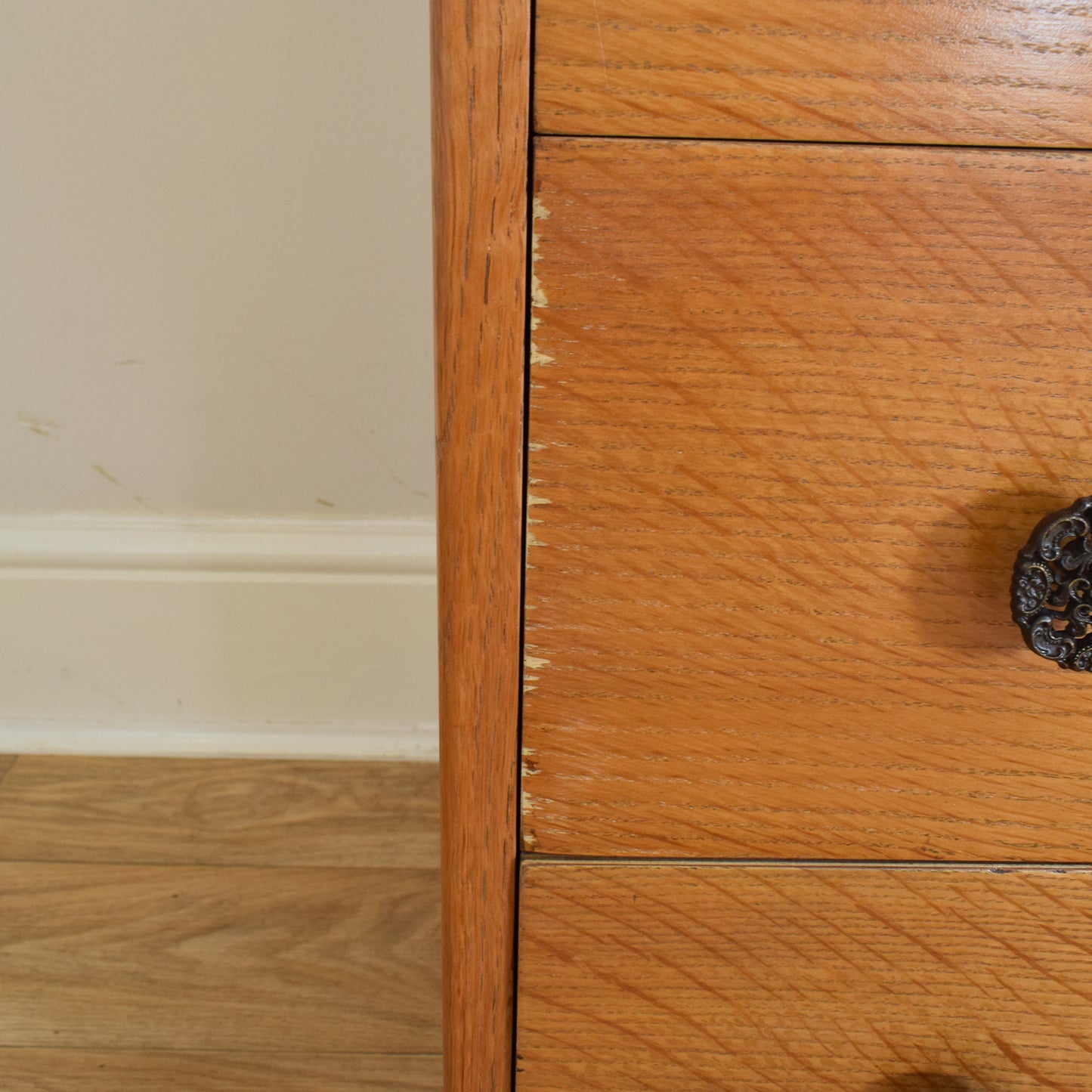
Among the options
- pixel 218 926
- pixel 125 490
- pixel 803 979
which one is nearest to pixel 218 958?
pixel 218 926

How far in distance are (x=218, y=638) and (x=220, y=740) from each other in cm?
9

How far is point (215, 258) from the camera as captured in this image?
771 millimetres

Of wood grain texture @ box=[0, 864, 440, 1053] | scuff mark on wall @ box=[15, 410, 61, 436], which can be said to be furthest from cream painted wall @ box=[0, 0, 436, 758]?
wood grain texture @ box=[0, 864, 440, 1053]

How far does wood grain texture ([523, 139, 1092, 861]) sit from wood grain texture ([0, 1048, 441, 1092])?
36 cm

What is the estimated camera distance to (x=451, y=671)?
0.31m

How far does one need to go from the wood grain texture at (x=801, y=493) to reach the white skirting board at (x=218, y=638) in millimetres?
546

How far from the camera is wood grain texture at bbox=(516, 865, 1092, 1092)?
0.33 meters

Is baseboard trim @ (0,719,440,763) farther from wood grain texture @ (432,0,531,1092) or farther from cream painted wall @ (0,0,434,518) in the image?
wood grain texture @ (432,0,531,1092)

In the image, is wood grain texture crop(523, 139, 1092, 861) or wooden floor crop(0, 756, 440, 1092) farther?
wooden floor crop(0, 756, 440, 1092)

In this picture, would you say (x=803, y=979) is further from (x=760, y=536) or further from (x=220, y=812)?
(x=220, y=812)

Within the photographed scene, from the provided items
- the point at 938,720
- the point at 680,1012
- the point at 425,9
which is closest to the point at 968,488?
the point at 938,720

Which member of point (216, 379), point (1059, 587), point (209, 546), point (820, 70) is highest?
point (820, 70)

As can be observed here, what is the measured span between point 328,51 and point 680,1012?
25.3 inches

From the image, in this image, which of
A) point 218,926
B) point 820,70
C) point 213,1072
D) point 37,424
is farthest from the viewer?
point 37,424
